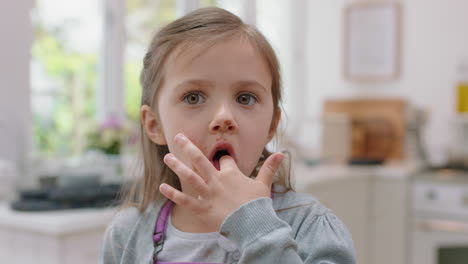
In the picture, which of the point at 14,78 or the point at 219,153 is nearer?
the point at 219,153

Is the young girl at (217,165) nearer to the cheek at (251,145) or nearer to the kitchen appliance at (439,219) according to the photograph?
the cheek at (251,145)

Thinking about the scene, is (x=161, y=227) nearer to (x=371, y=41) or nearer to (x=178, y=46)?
(x=178, y=46)

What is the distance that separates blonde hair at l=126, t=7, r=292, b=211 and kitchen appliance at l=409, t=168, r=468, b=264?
221 cm

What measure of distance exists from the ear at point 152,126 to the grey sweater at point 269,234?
0.11 m

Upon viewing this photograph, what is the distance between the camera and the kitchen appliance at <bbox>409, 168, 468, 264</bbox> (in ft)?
8.95

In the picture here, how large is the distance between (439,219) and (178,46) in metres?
2.45

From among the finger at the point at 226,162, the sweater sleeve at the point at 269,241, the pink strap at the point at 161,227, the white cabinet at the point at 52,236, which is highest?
the finger at the point at 226,162

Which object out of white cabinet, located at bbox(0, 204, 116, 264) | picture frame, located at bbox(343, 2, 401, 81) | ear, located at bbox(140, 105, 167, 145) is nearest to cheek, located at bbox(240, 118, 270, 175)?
ear, located at bbox(140, 105, 167, 145)

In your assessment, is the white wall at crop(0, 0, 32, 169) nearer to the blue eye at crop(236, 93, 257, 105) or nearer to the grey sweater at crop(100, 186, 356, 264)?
the grey sweater at crop(100, 186, 356, 264)

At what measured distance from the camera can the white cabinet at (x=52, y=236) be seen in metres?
1.42

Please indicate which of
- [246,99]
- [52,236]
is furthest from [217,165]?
[52,236]

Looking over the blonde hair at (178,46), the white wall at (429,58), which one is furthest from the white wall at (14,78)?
the white wall at (429,58)

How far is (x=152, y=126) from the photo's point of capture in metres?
0.83

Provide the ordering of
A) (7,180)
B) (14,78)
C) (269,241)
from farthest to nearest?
1. (14,78)
2. (7,180)
3. (269,241)
